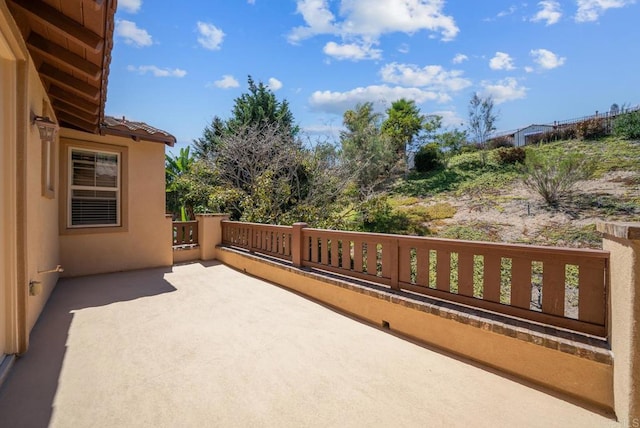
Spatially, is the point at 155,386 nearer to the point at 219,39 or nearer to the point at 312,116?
the point at 219,39

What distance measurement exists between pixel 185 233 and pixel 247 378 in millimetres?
6805

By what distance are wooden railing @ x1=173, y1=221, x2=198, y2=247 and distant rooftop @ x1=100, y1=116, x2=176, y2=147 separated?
239 cm

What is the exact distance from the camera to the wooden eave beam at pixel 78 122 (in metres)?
5.78

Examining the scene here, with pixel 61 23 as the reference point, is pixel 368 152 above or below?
above

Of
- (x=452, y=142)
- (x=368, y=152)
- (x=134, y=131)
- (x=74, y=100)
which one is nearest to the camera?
(x=74, y=100)

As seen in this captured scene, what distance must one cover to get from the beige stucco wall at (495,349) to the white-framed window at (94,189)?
592 centimetres

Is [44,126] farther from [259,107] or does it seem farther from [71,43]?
[259,107]

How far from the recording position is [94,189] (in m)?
6.77

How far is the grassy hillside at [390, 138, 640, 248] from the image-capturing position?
8.73 metres

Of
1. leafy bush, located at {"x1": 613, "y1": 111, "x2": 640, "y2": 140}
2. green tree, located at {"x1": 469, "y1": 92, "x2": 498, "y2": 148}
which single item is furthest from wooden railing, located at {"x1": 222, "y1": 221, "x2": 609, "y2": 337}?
green tree, located at {"x1": 469, "y1": 92, "x2": 498, "y2": 148}

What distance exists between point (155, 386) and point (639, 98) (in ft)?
79.5

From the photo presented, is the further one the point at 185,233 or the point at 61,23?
the point at 185,233

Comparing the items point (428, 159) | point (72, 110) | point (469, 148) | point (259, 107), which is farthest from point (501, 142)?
point (72, 110)

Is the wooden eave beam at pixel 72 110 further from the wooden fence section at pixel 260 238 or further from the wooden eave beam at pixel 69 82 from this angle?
the wooden fence section at pixel 260 238
